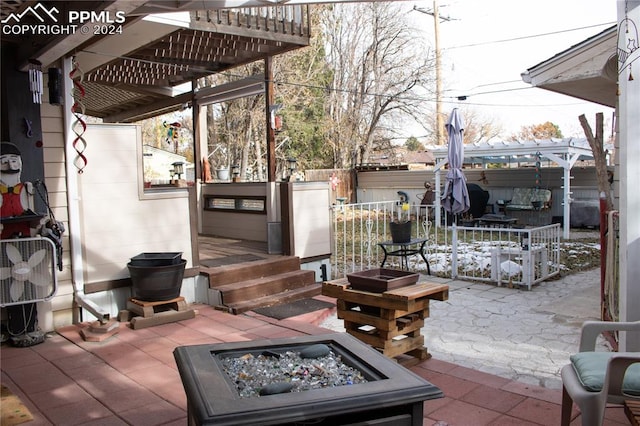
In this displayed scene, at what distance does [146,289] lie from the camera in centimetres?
471

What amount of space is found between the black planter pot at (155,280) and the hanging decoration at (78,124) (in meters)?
1.10

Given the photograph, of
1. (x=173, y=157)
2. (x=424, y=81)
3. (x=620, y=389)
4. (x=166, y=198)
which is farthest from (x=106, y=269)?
(x=173, y=157)

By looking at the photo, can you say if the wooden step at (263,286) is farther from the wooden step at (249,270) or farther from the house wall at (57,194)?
the house wall at (57,194)

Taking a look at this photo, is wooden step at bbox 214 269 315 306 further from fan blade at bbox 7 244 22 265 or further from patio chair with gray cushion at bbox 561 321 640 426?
patio chair with gray cushion at bbox 561 321 640 426

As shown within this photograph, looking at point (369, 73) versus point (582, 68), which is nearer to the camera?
point (582, 68)

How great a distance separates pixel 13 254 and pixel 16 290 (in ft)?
0.95

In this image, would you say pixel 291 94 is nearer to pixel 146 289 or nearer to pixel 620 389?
pixel 146 289

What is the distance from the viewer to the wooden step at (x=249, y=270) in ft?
18.1

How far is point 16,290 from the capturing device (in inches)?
154

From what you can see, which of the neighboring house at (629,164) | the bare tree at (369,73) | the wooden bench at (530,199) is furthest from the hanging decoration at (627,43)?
the bare tree at (369,73)

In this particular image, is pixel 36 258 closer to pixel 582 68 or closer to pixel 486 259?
pixel 582 68

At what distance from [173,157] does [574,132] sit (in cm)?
2664

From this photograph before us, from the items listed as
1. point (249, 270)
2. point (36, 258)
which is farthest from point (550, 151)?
point (36, 258)

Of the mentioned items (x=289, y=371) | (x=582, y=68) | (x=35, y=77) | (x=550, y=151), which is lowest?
(x=289, y=371)
